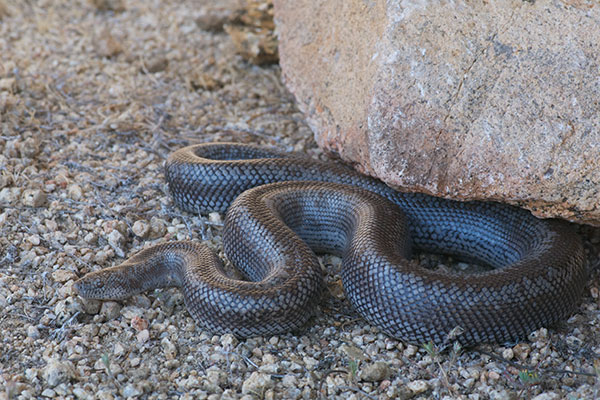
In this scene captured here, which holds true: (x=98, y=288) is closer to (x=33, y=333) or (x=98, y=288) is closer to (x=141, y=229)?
(x=33, y=333)

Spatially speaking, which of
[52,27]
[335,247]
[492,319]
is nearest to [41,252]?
[335,247]

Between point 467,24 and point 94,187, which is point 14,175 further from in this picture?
point 467,24

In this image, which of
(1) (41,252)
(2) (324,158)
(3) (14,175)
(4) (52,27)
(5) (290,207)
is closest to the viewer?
(1) (41,252)

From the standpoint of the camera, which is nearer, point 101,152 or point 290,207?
point 290,207

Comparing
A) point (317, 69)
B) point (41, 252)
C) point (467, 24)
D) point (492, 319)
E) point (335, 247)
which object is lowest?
point (41, 252)

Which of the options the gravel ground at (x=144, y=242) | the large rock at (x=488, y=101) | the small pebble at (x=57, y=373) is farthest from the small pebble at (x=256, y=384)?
the large rock at (x=488, y=101)

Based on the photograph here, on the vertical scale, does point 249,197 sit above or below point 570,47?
below
